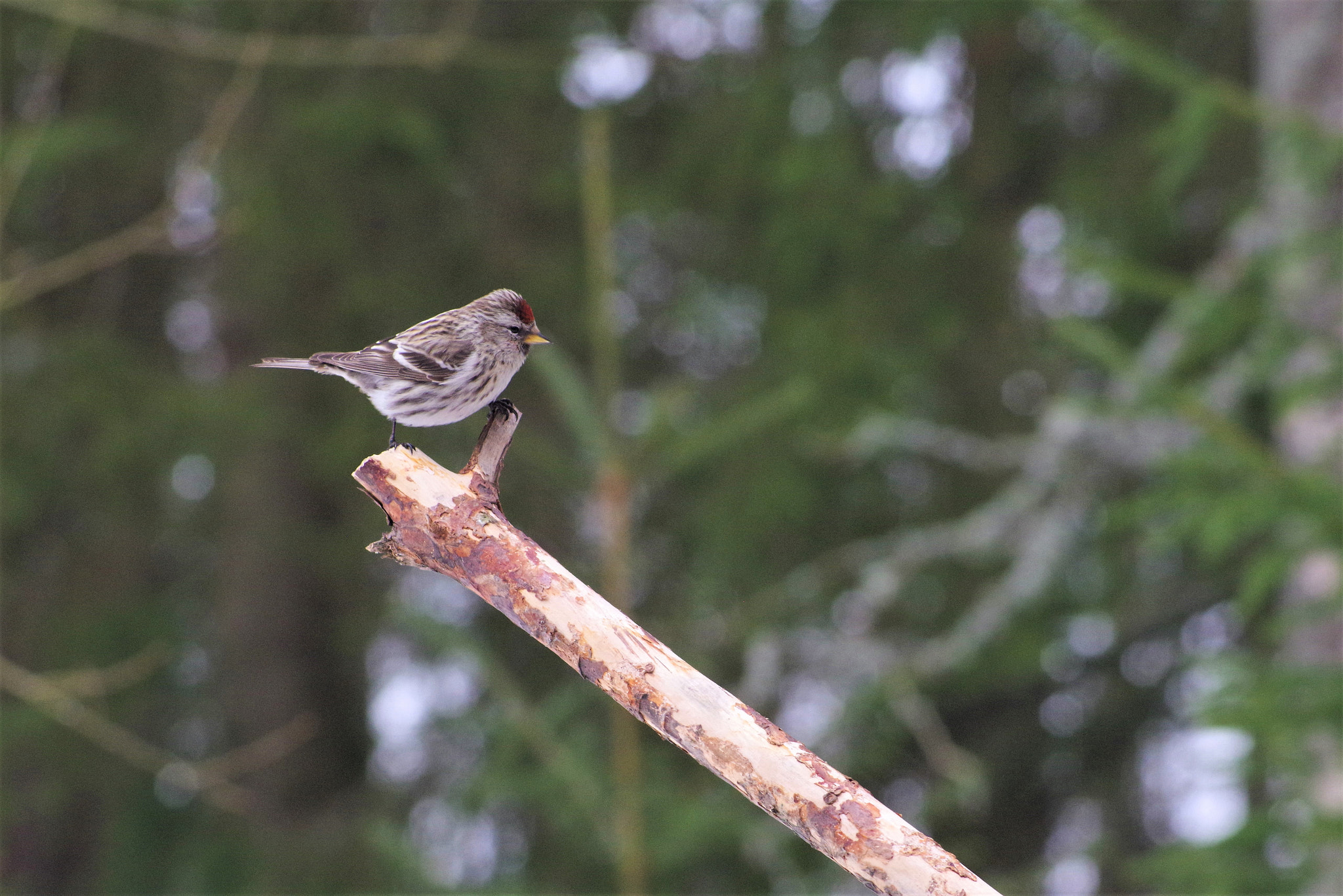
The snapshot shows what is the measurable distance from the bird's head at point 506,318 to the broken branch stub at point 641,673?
0.45 metres

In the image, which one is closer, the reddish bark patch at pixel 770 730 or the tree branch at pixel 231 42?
the reddish bark patch at pixel 770 730

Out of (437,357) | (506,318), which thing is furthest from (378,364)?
(506,318)

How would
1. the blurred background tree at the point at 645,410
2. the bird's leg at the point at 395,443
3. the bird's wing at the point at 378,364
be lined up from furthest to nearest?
1. the blurred background tree at the point at 645,410
2. the bird's wing at the point at 378,364
3. the bird's leg at the point at 395,443

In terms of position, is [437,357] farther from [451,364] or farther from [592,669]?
[592,669]

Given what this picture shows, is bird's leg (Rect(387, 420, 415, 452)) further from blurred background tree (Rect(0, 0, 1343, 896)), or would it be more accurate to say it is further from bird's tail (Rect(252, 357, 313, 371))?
blurred background tree (Rect(0, 0, 1343, 896))

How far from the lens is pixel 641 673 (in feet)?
4.99

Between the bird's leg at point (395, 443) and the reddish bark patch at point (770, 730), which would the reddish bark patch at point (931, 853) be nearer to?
the reddish bark patch at point (770, 730)

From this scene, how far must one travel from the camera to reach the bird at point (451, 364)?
218 centimetres

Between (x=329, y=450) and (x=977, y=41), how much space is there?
14.2 ft

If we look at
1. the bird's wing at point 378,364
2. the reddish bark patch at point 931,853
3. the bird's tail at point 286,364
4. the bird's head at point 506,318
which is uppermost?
the bird's head at point 506,318

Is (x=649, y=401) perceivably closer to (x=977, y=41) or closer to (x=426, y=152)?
(x=426, y=152)

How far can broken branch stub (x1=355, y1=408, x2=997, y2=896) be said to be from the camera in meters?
1.41

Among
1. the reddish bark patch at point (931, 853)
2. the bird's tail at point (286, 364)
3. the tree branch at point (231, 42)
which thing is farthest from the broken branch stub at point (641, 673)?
the tree branch at point (231, 42)

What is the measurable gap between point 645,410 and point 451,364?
6.38ft
